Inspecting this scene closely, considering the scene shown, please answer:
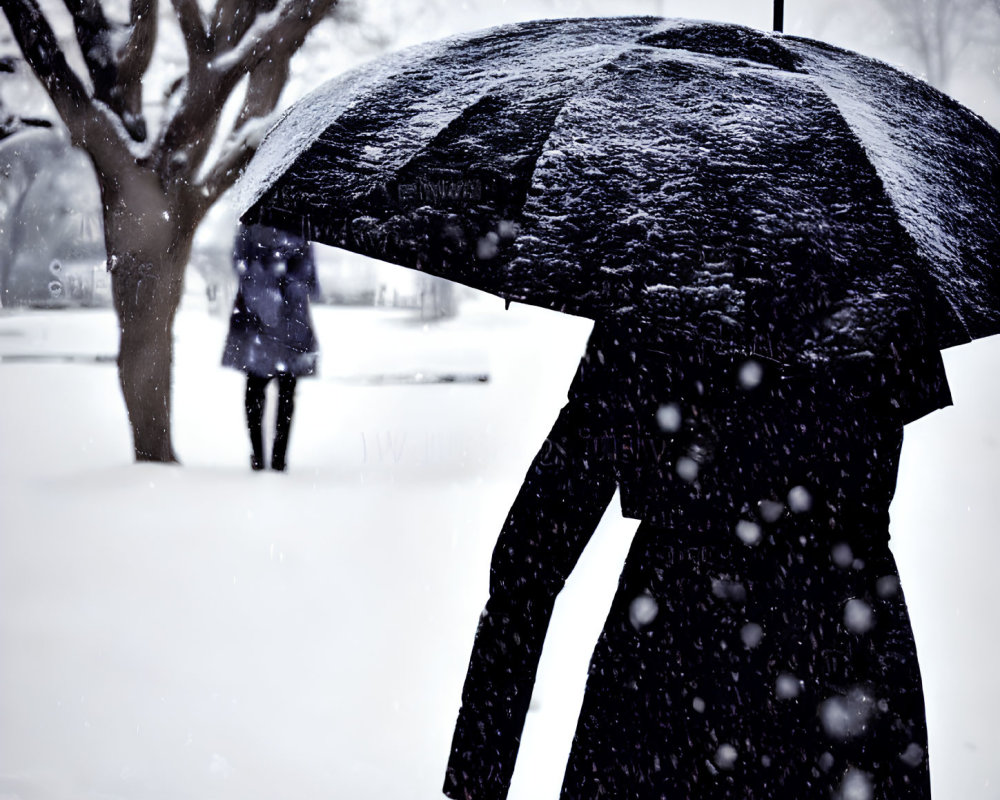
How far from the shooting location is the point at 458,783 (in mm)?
1469

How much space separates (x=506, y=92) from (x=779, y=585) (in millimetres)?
879

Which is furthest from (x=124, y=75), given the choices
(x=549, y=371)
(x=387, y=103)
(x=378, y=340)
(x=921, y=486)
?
(x=378, y=340)

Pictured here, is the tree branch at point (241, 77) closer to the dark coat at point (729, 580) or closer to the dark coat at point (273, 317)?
the dark coat at point (273, 317)

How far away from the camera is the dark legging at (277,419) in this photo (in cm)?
523

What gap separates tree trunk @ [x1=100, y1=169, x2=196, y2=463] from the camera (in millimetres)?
5383

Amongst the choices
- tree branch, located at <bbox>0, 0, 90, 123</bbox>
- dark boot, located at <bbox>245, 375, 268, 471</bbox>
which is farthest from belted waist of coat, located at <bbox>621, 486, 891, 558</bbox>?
tree branch, located at <bbox>0, 0, 90, 123</bbox>

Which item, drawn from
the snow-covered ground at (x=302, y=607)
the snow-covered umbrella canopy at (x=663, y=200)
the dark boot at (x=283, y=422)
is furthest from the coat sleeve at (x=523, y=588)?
the dark boot at (x=283, y=422)

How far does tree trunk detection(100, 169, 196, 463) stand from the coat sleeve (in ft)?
15.4

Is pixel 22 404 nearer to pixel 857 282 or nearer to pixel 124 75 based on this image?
pixel 124 75

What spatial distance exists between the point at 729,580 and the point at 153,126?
17.4ft

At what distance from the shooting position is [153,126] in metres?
5.49

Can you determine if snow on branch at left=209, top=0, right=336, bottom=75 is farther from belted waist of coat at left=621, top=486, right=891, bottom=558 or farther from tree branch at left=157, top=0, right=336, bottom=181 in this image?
belted waist of coat at left=621, top=486, right=891, bottom=558

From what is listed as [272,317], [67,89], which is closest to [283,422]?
[272,317]

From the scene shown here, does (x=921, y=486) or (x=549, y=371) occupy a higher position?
(x=921, y=486)
